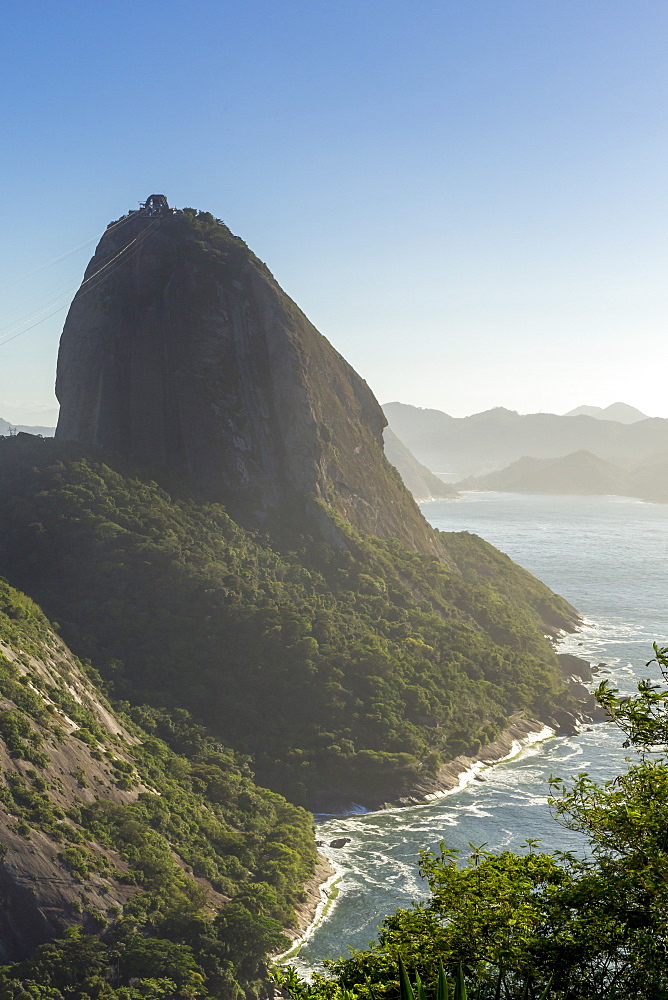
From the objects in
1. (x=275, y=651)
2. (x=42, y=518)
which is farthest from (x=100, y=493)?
(x=275, y=651)

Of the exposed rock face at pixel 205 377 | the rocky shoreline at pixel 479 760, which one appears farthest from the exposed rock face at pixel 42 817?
the exposed rock face at pixel 205 377

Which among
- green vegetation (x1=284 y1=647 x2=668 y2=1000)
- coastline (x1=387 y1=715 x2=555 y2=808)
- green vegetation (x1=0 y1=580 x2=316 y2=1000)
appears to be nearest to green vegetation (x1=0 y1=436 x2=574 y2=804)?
coastline (x1=387 y1=715 x2=555 y2=808)

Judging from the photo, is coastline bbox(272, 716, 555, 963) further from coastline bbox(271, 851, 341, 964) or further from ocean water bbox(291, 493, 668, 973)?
ocean water bbox(291, 493, 668, 973)

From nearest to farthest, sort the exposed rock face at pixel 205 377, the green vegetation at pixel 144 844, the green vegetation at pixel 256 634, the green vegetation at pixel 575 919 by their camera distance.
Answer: the green vegetation at pixel 575 919
the green vegetation at pixel 144 844
the green vegetation at pixel 256 634
the exposed rock face at pixel 205 377

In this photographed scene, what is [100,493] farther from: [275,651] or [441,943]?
[441,943]

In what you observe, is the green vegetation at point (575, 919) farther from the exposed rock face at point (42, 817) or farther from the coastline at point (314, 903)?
the coastline at point (314, 903)

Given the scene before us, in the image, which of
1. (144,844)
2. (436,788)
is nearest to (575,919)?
(144,844)
